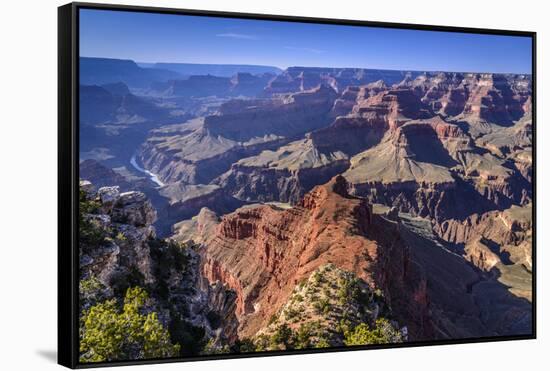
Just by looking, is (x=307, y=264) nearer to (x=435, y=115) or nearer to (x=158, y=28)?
(x=158, y=28)

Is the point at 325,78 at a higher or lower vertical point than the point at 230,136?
higher

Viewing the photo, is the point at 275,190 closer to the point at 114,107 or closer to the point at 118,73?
the point at 114,107

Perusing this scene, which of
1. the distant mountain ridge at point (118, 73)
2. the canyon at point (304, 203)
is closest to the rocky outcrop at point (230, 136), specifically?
the canyon at point (304, 203)

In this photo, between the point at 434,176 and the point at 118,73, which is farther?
the point at 434,176

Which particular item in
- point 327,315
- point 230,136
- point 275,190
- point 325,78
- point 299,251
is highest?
point 325,78

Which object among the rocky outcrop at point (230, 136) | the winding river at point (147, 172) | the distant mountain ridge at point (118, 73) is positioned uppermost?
the distant mountain ridge at point (118, 73)

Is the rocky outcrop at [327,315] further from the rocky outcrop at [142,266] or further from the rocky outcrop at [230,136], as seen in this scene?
the rocky outcrop at [230,136]

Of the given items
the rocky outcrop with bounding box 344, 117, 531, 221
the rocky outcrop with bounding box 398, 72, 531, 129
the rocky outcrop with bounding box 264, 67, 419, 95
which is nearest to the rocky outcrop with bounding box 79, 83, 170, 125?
the rocky outcrop with bounding box 264, 67, 419, 95

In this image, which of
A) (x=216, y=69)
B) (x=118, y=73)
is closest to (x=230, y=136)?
(x=216, y=69)
